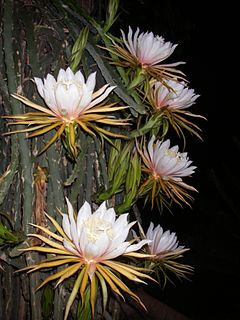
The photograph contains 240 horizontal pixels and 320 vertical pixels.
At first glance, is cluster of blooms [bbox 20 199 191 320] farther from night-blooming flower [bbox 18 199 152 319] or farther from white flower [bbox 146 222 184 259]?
white flower [bbox 146 222 184 259]

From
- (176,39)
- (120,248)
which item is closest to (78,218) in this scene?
(120,248)

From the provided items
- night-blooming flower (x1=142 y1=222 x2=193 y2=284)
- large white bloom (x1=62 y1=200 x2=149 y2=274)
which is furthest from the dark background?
large white bloom (x1=62 y1=200 x2=149 y2=274)

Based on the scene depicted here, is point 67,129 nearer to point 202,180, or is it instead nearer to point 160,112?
point 160,112

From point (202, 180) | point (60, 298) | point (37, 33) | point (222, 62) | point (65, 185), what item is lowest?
point (60, 298)

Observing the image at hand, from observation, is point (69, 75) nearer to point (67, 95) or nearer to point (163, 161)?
point (67, 95)

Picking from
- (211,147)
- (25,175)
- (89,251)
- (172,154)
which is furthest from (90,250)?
(211,147)

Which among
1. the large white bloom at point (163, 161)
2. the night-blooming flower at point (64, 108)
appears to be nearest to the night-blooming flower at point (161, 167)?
the large white bloom at point (163, 161)
